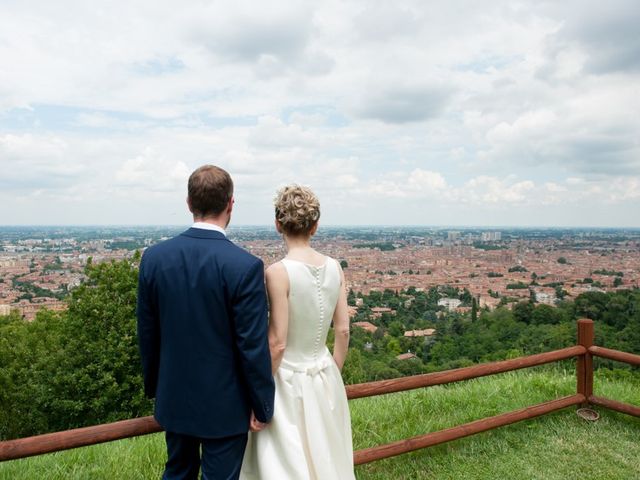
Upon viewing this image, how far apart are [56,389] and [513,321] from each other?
797 inches

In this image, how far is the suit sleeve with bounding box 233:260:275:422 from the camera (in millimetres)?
1770

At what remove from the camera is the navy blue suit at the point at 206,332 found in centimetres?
178

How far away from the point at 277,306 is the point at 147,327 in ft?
1.63

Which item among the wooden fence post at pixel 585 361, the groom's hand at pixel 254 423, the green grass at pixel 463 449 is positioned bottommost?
the green grass at pixel 463 449

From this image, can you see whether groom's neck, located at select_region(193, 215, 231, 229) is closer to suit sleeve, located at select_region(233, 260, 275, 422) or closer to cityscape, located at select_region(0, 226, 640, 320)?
suit sleeve, located at select_region(233, 260, 275, 422)

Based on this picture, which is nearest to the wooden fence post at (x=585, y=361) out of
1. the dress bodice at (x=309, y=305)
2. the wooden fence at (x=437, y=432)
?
the wooden fence at (x=437, y=432)

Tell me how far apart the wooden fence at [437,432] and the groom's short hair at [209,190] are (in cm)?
116

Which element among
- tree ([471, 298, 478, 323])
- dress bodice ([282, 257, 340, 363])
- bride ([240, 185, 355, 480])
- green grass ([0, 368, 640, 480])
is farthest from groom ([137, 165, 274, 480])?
tree ([471, 298, 478, 323])

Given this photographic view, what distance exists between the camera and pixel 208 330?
5.95 ft

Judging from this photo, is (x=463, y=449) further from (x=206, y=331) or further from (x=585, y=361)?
(x=206, y=331)

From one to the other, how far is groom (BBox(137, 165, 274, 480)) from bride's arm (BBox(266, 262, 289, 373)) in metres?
0.20

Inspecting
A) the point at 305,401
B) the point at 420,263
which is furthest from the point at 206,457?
the point at 420,263

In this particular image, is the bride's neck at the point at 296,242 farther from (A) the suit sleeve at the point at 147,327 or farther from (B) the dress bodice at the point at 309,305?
(A) the suit sleeve at the point at 147,327

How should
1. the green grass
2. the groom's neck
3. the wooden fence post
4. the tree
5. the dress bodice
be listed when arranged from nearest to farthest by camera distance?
the groom's neck, the dress bodice, the green grass, the wooden fence post, the tree
